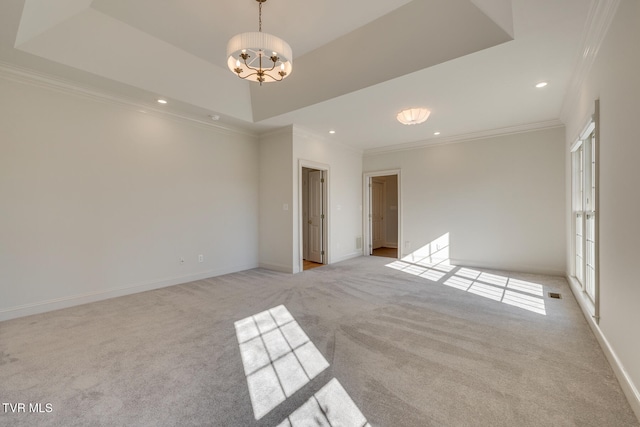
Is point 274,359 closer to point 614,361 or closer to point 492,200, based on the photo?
point 614,361

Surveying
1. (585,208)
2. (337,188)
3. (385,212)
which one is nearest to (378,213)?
(385,212)

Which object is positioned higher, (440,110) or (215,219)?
(440,110)

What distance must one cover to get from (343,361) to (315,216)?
438cm

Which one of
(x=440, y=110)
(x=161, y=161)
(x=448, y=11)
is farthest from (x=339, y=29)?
(x=161, y=161)

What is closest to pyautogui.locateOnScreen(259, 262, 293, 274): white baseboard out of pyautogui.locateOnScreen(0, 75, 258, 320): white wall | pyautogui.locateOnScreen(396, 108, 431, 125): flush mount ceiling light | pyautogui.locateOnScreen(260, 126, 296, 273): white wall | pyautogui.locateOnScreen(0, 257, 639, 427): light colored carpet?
pyautogui.locateOnScreen(260, 126, 296, 273): white wall

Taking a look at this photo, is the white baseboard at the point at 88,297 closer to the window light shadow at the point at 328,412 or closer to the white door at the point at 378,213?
the window light shadow at the point at 328,412

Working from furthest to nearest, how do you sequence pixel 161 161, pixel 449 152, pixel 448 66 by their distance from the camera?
1. pixel 449 152
2. pixel 161 161
3. pixel 448 66

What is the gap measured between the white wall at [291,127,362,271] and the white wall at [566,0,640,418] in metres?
4.02

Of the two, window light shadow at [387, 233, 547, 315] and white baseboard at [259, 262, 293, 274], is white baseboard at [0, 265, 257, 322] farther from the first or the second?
window light shadow at [387, 233, 547, 315]

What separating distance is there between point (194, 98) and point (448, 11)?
11.1 feet

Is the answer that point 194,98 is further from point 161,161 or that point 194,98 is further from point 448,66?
point 448,66

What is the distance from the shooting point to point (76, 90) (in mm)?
3422

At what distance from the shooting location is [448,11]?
261cm

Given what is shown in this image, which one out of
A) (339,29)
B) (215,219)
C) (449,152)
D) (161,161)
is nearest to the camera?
(339,29)
